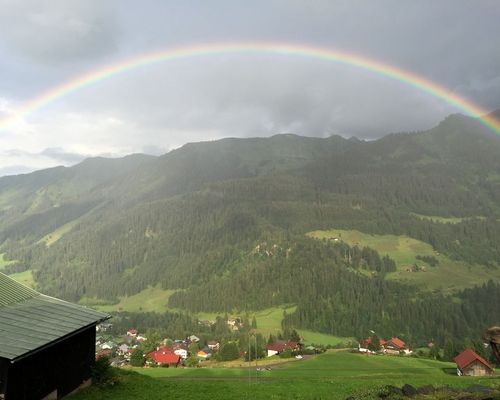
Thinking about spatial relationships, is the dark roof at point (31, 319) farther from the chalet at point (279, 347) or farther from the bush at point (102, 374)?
the chalet at point (279, 347)

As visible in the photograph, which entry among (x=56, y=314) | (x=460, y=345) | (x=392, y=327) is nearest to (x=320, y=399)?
(x=56, y=314)

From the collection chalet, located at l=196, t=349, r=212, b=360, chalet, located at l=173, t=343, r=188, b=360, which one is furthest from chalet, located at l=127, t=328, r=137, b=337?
chalet, located at l=196, t=349, r=212, b=360

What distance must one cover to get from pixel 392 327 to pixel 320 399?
182 metres

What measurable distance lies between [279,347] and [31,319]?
123116 mm

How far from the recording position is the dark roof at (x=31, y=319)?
22.3 meters

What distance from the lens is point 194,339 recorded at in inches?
6801

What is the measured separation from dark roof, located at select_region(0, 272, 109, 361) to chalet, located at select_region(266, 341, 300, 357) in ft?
374

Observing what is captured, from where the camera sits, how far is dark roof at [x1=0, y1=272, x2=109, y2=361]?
22344 mm

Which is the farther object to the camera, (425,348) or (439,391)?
(425,348)

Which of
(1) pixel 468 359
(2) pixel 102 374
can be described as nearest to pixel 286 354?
(1) pixel 468 359

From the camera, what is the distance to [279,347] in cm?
13862

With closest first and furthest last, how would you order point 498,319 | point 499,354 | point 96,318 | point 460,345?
point 499,354, point 96,318, point 460,345, point 498,319

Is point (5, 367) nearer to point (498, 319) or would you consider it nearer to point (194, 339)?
point (194, 339)

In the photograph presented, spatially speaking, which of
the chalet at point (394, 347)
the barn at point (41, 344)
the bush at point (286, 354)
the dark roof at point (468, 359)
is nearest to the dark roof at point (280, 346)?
Result: the bush at point (286, 354)
